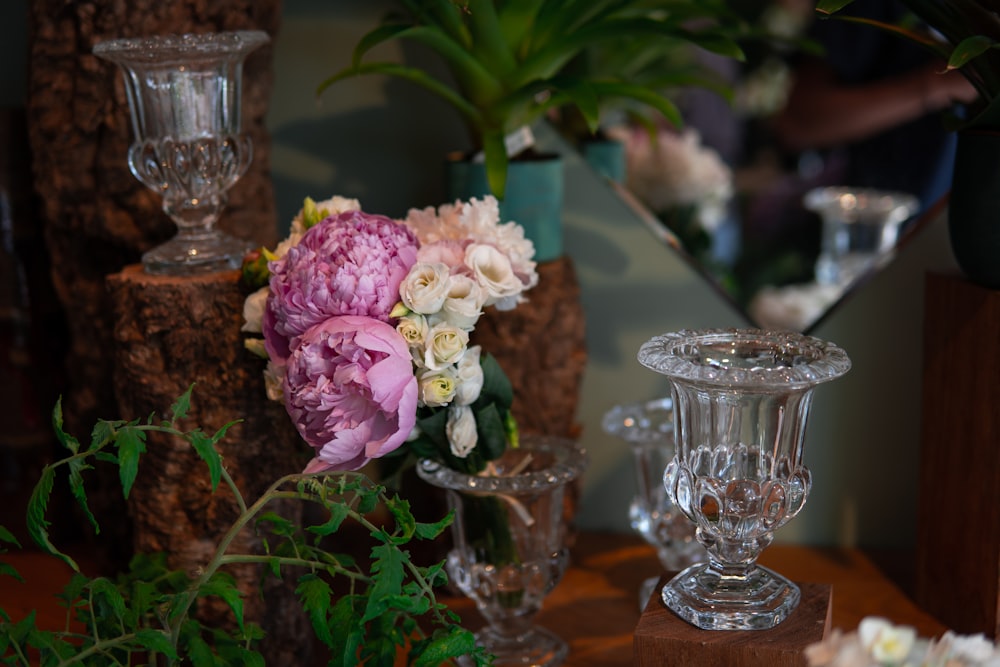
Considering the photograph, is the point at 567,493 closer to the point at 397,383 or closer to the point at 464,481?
the point at 464,481

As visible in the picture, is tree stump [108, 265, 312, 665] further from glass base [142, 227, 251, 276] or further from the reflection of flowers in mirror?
the reflection of flowers in mirror

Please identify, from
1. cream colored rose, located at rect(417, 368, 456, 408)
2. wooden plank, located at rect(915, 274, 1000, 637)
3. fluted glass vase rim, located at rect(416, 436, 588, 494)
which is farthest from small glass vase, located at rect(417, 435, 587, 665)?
wooden plank, located at rect(915, 274, 1000, 637)

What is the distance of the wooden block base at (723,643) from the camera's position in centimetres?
71

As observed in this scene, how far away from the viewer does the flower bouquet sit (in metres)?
0.78

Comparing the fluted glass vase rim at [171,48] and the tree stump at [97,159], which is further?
the tree stump at [97,159]

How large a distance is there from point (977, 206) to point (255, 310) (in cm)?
62

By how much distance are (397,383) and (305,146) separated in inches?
22.2

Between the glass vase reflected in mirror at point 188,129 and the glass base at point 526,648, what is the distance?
414 mm

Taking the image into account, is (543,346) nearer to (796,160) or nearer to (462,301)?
(462,301)

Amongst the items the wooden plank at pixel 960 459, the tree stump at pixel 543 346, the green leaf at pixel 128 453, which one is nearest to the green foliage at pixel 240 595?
the green leaf at pixel 128 453

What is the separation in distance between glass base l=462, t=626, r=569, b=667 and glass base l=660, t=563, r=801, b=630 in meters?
0.19

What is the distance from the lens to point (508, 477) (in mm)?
903

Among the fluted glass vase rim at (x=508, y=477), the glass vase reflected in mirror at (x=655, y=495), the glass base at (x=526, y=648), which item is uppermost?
the fluted glass vase rim at (x=508, y=477)

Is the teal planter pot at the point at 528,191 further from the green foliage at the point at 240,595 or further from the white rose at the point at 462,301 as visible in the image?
the green foliage at the point at 240,595
